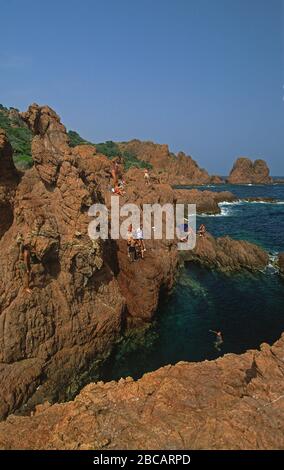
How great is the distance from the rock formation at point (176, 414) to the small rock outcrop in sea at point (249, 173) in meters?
158

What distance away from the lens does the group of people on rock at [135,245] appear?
21922 millimetres

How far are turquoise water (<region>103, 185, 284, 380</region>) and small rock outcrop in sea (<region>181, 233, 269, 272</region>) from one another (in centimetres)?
140

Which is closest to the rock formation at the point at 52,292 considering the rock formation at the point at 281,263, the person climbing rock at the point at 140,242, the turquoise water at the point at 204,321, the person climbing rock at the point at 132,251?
the turquoise water at the point at 204,321

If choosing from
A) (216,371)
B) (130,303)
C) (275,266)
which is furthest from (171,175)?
(216,371)

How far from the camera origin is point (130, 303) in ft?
68.8

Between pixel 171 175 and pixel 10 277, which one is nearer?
pixel 10 277

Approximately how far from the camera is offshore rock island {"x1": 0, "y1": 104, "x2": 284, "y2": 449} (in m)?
7.98

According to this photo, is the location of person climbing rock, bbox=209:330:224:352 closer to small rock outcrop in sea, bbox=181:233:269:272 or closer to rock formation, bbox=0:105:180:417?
rock formation, bbox=0:105:180:417

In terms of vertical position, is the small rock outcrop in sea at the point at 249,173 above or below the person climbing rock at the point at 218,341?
above

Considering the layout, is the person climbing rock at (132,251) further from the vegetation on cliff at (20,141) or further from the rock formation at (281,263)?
the rock formation at (281,263)

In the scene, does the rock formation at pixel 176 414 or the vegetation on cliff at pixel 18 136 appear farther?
the vegetation on cliff at pixel 18 136

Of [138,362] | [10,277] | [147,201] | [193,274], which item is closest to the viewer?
[10,277]
